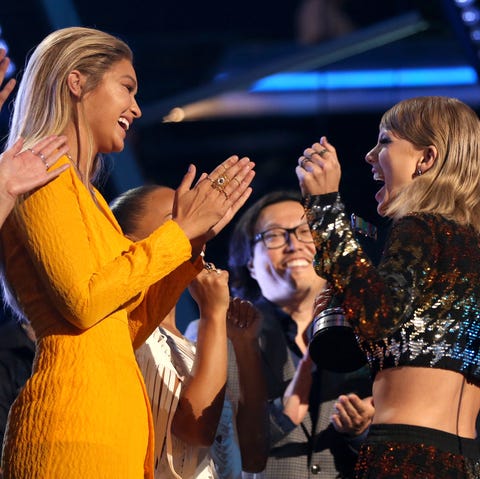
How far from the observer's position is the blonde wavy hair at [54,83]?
7.50 ft

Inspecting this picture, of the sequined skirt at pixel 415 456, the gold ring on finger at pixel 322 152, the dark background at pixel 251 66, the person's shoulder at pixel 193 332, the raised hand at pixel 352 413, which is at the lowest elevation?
the sequined skirt at pixel 415 456

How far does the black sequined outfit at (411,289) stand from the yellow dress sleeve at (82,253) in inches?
12.3

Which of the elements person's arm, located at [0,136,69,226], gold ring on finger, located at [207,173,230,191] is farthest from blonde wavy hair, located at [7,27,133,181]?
gold ring on finger, located at [207,173,230,191]

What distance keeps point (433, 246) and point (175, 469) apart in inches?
31.8

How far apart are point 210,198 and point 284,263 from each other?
1222 mm

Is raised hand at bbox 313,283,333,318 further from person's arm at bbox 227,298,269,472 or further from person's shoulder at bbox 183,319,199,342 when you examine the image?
person's shoulder at bbox 183,319,199,342

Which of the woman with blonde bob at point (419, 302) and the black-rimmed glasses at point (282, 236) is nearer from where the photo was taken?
the woman with blonde bob at point (419, 302)

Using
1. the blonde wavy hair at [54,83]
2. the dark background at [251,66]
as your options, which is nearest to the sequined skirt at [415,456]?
the blonde wavy hair at [54,83]

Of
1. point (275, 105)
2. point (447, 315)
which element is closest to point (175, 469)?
point (447, 315)

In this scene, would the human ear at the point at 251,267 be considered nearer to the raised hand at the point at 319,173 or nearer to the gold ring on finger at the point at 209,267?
the gold ring on finger at the point at 209,267

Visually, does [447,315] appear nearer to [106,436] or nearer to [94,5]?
[106,436]

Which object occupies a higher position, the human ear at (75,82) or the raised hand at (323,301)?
the human ear at (75,82)

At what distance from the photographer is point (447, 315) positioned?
7.15 feet

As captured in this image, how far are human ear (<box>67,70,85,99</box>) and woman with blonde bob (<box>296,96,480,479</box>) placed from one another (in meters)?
0.50
